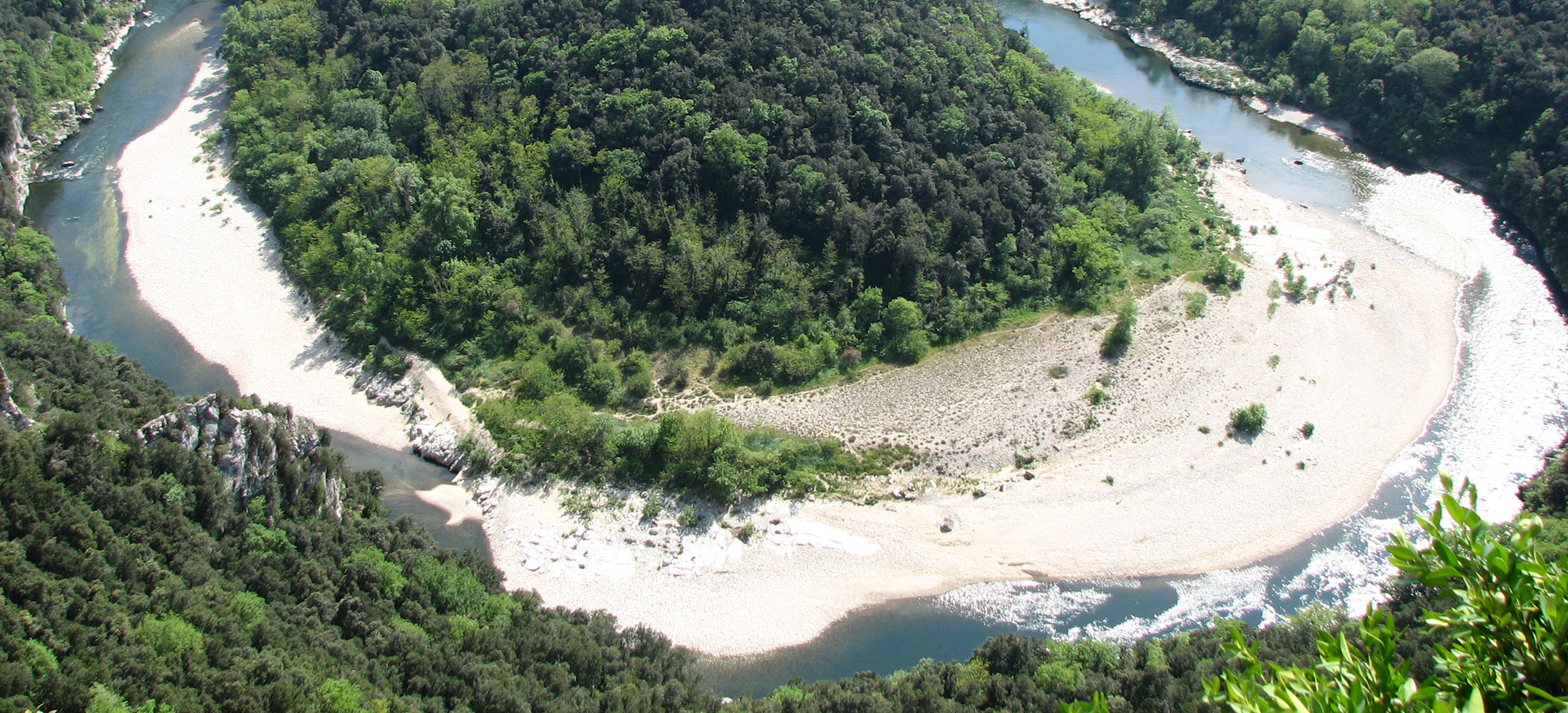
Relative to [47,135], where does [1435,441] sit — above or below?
above

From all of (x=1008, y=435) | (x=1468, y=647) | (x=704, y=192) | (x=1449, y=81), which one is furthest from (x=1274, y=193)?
(x=1468, y=647)

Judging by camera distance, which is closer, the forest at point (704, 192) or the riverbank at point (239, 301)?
the riverbank at point (239, 301)

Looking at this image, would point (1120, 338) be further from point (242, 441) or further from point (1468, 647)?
point (1468, 647)

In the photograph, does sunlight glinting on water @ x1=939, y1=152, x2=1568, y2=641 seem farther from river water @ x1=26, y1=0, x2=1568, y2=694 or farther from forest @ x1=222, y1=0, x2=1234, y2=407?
forest @ x1=222, y1=0, x2=1234, y2=407

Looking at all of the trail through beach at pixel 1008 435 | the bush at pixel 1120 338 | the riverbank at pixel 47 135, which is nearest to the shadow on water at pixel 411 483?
the trail through beach at pixel 1008 435

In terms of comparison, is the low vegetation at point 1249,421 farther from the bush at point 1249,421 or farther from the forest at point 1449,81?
the forest at point 1449,81

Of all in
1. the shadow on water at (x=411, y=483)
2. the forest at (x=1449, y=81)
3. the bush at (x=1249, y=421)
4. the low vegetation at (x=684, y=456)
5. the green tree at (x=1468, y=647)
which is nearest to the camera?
the green tree at (x=1468, y=647)

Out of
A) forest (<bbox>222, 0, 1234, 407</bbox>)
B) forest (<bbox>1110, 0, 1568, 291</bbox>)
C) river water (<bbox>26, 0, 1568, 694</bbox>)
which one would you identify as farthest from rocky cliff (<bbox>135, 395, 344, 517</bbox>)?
forest (<bbox>1110, 0, 1568, 291</bbox>)
